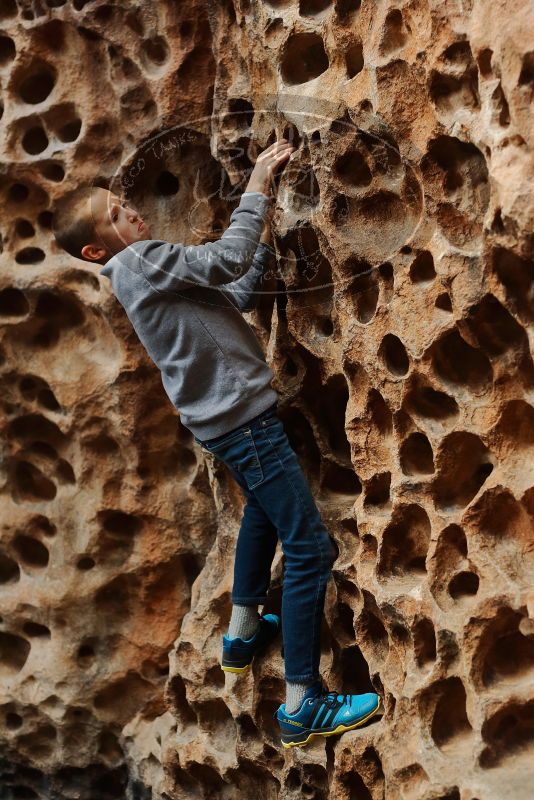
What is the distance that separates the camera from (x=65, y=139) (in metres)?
3.17

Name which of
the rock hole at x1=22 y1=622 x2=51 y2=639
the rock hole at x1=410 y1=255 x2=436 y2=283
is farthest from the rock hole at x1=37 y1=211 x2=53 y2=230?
the rock hole at x1=410 y1=255 x2=436 y2=283

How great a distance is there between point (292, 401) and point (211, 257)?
531 millimetres

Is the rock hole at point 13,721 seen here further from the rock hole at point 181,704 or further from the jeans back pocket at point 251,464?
the jeans back pocket at point 251,464

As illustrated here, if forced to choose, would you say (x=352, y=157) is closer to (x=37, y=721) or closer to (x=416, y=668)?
(x=416, y=668)

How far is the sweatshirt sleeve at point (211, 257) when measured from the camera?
7.79 feet

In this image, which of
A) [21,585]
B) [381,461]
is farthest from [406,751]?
[21,585]

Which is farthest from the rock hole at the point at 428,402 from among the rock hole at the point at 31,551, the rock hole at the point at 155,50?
the rock hole at the point at 31,551

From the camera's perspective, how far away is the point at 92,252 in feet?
8.29

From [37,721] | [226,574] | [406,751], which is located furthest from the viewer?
[37,721]

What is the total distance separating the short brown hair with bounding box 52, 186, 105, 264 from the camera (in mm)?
2523

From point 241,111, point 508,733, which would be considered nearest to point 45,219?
point 241,111

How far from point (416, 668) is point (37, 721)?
1438 mm

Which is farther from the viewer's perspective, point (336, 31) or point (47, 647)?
point (47, 647)

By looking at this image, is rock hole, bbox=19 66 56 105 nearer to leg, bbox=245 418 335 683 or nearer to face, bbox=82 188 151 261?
face, bbox=82 188 151 261
